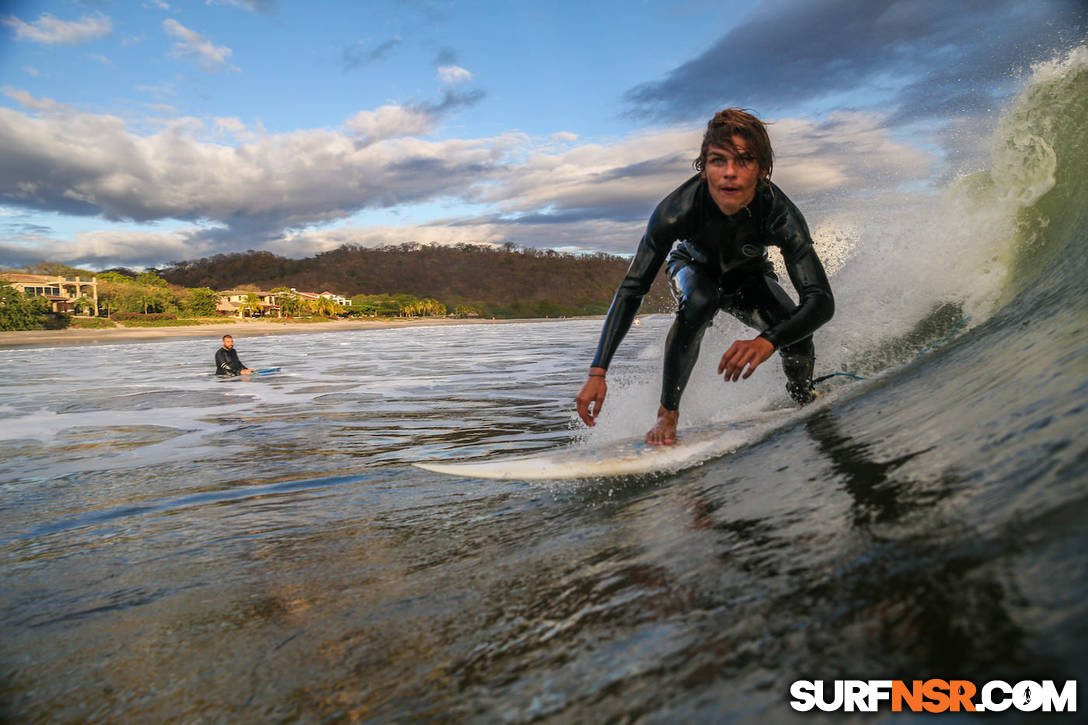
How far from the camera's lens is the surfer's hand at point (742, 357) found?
311cm

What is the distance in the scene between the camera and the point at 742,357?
3119 millimetres

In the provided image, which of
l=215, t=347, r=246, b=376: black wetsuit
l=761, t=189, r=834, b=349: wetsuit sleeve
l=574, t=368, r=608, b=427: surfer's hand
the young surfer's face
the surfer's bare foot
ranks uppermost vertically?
the young surfer's face

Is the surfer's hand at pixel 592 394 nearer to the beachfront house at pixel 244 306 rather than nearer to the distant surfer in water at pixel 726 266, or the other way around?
the distant surfer in water at pixel 726 266

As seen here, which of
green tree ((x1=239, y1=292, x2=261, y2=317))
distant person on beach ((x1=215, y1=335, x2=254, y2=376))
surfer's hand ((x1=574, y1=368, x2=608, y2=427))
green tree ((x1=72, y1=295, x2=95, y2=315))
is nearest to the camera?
surfer's hand ((x1=574, y1=368, x2=608, y2=427))

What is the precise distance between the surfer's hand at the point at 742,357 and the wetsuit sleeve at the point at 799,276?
14cm

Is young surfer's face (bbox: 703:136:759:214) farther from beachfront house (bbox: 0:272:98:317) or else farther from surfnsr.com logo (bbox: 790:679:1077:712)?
beachfront house (bbox: 0:272:98:317)

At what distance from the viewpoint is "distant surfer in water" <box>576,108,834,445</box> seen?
3.46 metres

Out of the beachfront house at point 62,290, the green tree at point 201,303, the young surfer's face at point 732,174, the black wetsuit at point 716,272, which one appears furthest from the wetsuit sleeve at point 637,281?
the green tree at point 201,303

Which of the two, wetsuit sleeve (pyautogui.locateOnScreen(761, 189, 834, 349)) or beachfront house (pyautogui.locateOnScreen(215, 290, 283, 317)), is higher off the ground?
beachfront house (pyautogui.locateOnScreen(215, 290, 283, 317))

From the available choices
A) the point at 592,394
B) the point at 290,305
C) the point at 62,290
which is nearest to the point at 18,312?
the point at 62,290

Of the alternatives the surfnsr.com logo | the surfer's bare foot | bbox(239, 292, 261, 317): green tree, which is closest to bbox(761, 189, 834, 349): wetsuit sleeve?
the surfer's bare foot

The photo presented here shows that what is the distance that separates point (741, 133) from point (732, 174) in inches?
8.3

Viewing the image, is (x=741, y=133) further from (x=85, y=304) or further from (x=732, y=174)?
(x=85, y=304)

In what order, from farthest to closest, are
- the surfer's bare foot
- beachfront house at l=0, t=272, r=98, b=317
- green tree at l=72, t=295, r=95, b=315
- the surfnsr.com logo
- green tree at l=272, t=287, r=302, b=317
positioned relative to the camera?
1. green tree at l=272, t=287, r=302, b=317
2. beachfront house at l=0, t=272, r=98, b=317
3. green tree at l=72, t=295, r=95, b=315
4. the surfer's bare foot
5. the surfnsr.com logo
